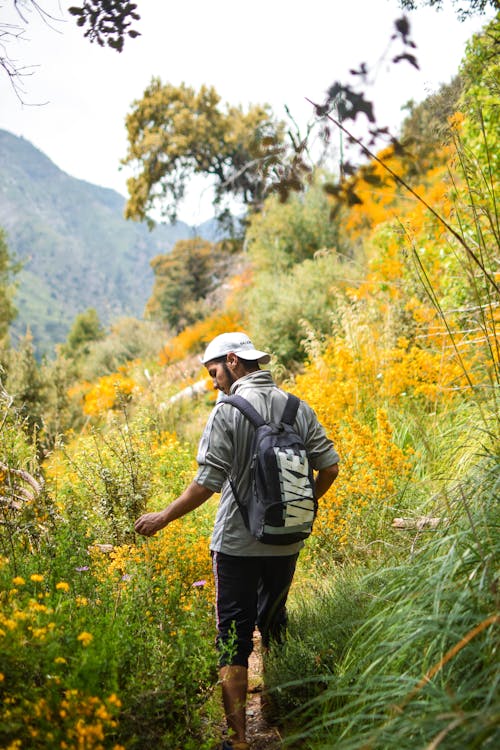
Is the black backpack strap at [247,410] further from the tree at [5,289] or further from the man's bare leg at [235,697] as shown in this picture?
the tree at [5,289]

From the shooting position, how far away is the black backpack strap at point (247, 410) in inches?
103

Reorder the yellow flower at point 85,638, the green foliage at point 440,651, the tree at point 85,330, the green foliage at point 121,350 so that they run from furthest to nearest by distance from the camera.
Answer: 1. the tree at point 85,330
2. the green foliage at point 121,350
3. the yellow flower at point 85,638
4. the green foliage at point 440,651

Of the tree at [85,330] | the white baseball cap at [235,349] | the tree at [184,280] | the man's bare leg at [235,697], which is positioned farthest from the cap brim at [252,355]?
the tree at [85,330]

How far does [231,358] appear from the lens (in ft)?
9.53

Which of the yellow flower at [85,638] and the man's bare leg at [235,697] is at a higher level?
the yellow flower at [85,638]

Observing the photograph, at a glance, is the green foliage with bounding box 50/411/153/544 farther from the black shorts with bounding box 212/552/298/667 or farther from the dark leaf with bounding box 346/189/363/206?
the dark leaf with bounding box 346/189/363/206

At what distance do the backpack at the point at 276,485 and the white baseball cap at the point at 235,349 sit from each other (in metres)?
0.28

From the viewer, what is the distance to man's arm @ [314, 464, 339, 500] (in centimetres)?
297

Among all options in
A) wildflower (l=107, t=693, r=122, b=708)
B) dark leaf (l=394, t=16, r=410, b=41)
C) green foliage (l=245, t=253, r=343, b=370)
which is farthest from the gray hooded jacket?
green foliage (l=245, t=253, r=343, b=370)

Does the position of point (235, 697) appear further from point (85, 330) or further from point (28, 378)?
point (85, 330)

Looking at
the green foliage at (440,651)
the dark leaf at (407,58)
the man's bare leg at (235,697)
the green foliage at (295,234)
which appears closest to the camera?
the green foliage at (440,651)

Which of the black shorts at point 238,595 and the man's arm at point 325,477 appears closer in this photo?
the black shorts at point 238,595

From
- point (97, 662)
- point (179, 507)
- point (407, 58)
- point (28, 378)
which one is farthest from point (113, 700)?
point (28, 378)

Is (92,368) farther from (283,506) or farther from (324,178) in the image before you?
(283,506)
